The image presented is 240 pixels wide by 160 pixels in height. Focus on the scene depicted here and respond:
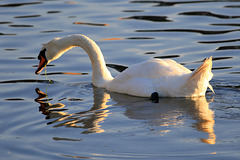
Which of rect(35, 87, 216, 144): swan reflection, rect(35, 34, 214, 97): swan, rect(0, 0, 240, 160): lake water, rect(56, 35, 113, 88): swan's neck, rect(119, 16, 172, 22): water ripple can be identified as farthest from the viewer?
rect(119, 16, 172, 22): water ripple

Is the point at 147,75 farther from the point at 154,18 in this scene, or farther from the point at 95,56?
the point at 154,18

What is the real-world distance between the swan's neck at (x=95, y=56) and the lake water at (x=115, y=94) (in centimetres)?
23

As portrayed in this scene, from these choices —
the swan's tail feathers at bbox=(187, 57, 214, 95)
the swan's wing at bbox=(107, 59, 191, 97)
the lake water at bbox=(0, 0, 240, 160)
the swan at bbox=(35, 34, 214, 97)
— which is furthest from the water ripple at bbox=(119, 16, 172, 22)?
the swan's tail feathers at bbox=(187, 57, 214, 95)

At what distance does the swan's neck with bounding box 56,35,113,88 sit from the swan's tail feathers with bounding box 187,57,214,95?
1.99m

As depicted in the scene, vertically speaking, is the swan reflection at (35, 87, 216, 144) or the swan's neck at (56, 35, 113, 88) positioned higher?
the swan's neck at (56, 35, 113, 88)

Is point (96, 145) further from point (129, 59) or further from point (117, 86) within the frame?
point (129, 59)

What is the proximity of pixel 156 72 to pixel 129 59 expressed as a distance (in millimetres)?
3042

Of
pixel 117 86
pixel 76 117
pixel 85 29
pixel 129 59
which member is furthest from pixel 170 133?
pixel 85 29

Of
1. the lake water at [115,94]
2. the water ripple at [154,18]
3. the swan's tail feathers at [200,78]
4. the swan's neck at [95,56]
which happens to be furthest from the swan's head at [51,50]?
the water ripple at [154,18]

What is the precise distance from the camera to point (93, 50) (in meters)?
10.5

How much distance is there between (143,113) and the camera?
815 cm

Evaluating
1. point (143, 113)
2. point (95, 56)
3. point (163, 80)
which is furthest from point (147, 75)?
point (95, 56)

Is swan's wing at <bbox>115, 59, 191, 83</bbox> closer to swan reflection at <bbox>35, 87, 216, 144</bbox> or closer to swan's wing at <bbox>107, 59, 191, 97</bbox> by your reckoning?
swan's wing at <bbox>107, 59, 191, 97</bbox>

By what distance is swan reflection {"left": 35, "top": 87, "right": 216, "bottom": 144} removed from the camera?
7.48 m
